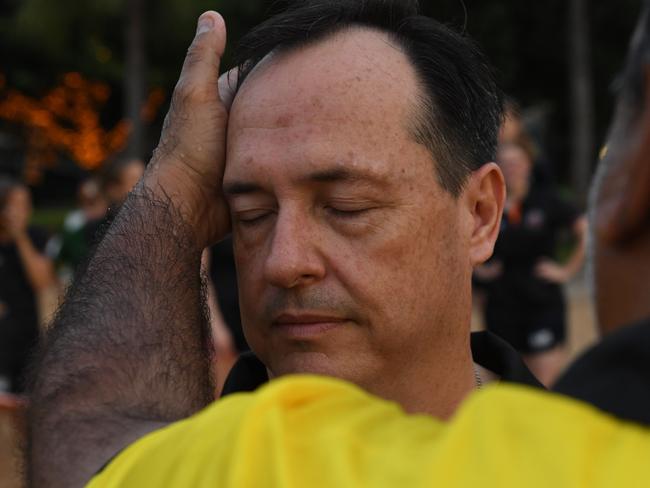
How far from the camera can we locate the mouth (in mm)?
2006

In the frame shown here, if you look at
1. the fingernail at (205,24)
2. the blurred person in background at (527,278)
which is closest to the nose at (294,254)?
the fingernail at (205,24)

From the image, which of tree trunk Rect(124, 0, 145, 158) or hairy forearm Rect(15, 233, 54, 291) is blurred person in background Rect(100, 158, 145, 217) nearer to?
hairy forearm Rect(15, 233, 54, 291)

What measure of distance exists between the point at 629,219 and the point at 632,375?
16 centimetres

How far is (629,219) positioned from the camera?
3.54 feet

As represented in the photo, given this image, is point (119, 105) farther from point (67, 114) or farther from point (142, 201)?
point (142, 201)

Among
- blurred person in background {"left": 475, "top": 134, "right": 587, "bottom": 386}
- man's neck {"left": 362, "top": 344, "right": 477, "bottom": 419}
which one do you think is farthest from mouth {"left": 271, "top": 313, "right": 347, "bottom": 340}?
blurred person in background {"left": 475, "top": 134, "right": 587, "bottom": 386}

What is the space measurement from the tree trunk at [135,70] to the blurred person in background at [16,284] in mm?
13032

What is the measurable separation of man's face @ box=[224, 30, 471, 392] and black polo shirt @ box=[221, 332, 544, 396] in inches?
5.2

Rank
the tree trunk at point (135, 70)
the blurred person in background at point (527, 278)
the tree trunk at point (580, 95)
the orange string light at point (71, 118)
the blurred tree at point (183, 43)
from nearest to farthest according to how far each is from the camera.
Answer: the blurred person in background at point (527, 278) → the tree trunk at point (135, 70) → the tree trunk at point (580, 95) → the blurred tree at point (183, 43) → the orange string light at point (71, 118)

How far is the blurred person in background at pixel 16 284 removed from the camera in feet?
25.7

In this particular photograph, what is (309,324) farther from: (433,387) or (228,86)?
(228,86)

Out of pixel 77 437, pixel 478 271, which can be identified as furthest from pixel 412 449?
pixel 478 271

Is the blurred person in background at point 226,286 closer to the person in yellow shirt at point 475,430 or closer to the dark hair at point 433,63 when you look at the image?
the dark hair at point 433,63

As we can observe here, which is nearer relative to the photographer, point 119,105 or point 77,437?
point 77,437
